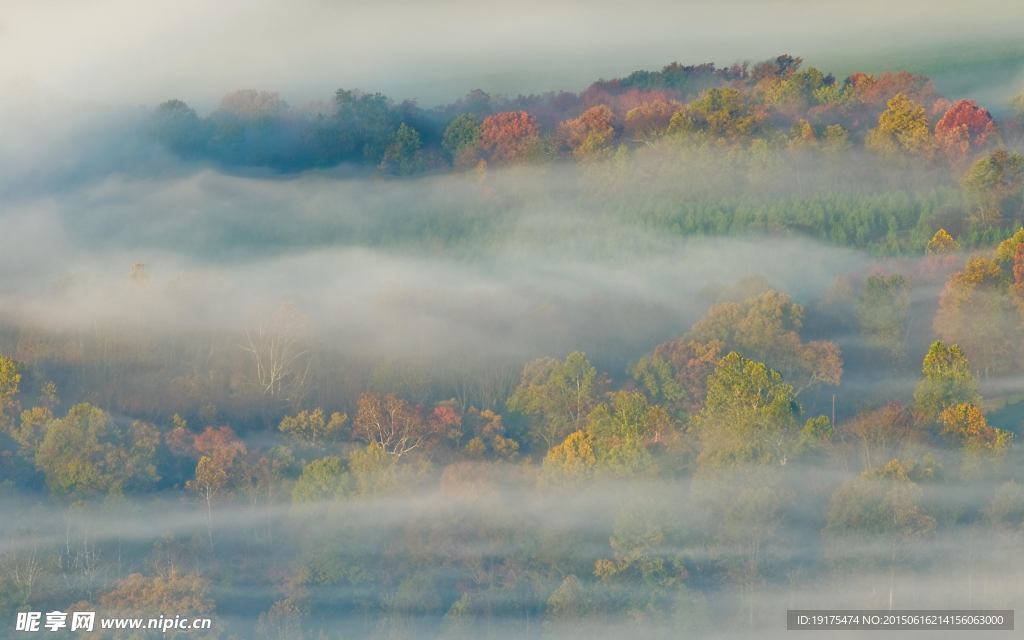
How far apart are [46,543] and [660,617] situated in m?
19.0

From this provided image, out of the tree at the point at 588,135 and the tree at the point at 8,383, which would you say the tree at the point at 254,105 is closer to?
the tree at the point at 588,135

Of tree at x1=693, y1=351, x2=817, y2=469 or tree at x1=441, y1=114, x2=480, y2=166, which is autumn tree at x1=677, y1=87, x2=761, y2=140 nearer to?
tree at x1=441, y1=114, x2=480, y2=166

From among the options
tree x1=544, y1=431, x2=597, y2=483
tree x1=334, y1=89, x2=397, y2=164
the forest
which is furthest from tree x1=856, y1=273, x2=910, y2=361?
tree x1=334, y1=89, x2=397, y2=164

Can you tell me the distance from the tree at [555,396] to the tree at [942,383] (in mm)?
10735

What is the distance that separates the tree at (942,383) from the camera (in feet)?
279

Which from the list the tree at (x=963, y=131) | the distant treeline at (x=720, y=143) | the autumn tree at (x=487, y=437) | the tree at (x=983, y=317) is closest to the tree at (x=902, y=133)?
the distant treeline at (x=720, y=143)

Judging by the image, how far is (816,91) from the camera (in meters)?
110

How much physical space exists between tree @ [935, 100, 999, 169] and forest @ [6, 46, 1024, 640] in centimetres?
19

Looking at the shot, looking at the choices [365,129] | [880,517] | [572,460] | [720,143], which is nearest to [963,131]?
[720,143]

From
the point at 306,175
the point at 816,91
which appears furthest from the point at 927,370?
the point at 306,175

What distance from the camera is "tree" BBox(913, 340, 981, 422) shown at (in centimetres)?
8519

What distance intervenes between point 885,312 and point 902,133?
1444 cm

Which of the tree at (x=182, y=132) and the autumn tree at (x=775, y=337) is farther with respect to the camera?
the tree at (x=182, y=132)

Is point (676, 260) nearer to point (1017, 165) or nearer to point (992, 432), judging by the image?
point (1017, 165)
